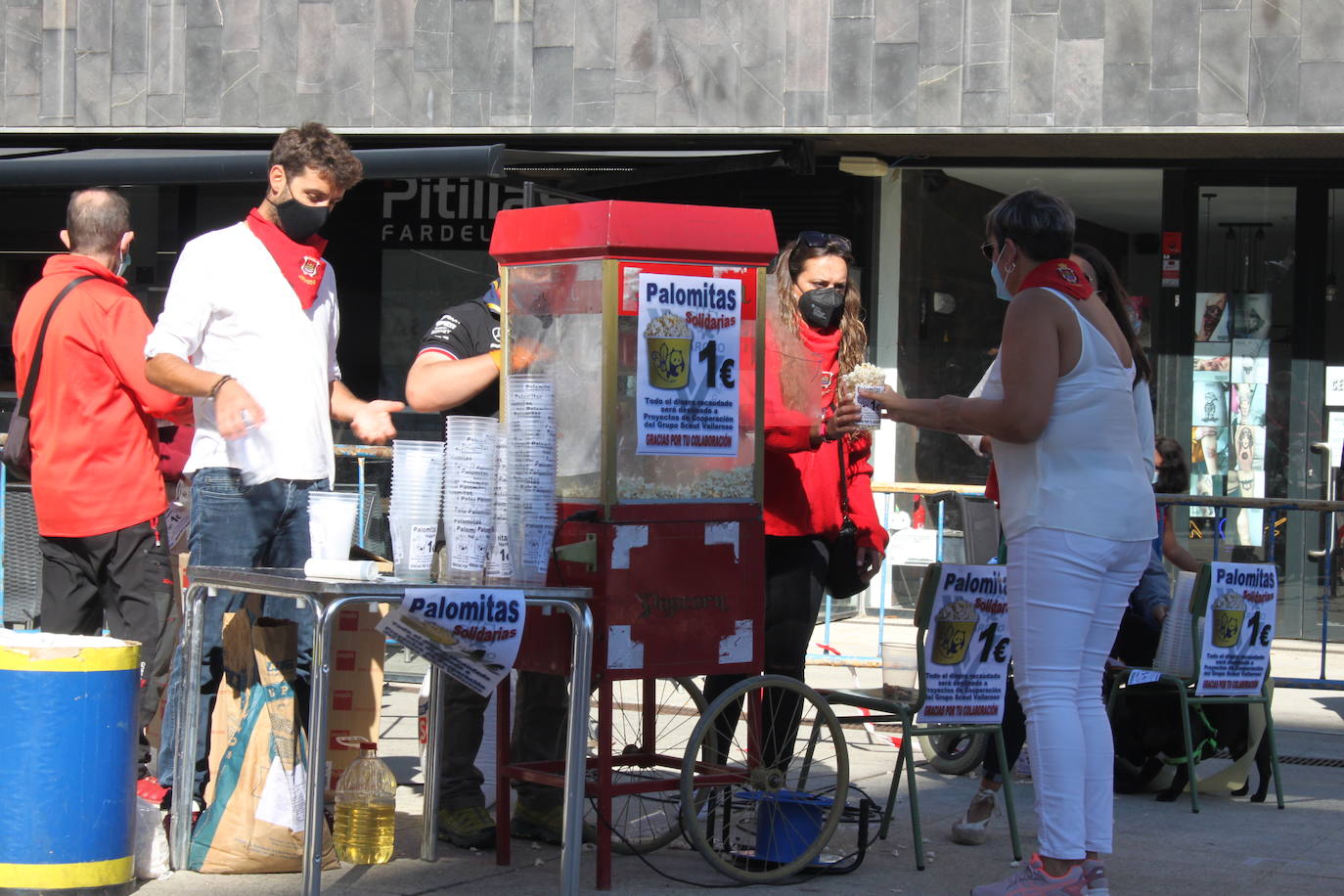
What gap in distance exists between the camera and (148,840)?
4645 millimetres

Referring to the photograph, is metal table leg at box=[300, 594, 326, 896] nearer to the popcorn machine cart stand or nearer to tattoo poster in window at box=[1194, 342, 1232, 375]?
the popcorn machine cart stand

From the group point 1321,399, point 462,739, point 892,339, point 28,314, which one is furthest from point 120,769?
point 1321,399

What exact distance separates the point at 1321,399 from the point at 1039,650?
7.79 metres

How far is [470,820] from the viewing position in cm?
509

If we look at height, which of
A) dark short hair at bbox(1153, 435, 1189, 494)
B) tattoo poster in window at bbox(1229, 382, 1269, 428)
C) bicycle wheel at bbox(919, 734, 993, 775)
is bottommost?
bicycle wheel at bbox(919, 734, 993, 775)

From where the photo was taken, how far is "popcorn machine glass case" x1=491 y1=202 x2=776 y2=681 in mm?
4574

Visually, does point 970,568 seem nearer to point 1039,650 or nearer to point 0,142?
point 1039,650

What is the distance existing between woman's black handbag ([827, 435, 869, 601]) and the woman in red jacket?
17mm

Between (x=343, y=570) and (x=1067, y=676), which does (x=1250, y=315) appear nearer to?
(x=1067, y=676)

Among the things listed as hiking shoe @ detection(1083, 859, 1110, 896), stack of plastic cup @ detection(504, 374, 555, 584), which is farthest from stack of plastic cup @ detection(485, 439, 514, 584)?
hiking shoe @ detection(1083, 859, 1110, 896)

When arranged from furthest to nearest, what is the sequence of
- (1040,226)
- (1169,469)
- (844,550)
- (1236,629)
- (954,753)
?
1. (1169,469)
2. (954,753)
3. (1236,629)
4. (844,550)
5. (1040,226)

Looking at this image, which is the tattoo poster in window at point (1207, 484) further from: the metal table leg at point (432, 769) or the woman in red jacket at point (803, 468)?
the metal table leg at point (432, 769)

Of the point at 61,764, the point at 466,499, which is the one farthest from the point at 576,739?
the point at 61,764

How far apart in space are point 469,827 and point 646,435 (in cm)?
138
